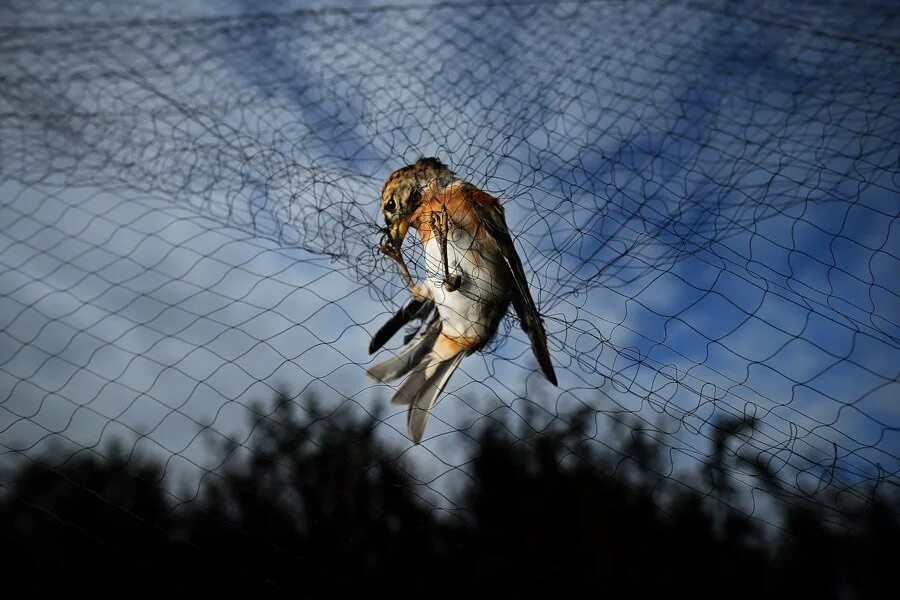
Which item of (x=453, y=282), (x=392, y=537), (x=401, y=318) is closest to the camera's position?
(x=453, y=282)

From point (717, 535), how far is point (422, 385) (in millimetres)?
2471

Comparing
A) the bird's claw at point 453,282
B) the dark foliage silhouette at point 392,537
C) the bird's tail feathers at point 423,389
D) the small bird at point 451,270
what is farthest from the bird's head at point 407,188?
the dark foliage silhouette at point 392,537

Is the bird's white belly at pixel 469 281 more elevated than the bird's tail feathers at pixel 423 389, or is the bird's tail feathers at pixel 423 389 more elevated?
the bird's white belly at pixel 469 281

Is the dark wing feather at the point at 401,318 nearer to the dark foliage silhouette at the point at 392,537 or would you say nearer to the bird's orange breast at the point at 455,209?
the bird's orange breast at the point at 455,209

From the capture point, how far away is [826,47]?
4.50 ft

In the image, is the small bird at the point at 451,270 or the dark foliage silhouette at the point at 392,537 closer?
the small bird at the point at 451,270

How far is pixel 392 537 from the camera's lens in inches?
114

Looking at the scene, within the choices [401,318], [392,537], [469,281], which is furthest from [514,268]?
[392,537]

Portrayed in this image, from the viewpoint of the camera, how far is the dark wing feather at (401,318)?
128 centimetres

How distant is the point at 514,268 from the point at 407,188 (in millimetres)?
304

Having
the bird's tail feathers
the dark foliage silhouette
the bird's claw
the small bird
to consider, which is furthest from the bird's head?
the dark foliage silhouette

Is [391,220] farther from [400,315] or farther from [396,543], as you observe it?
[396,543]

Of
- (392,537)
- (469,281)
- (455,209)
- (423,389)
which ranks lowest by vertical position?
(392,537)

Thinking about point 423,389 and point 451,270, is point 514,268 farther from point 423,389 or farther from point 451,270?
point 423,389
